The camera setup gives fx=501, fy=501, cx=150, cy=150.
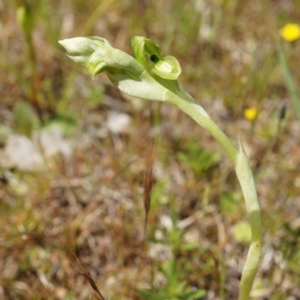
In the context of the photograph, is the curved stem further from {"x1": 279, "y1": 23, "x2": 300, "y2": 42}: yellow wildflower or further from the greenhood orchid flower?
{"x1": 279, "y1": 23, "x2": 300, "y2": 42}: yellow wildflower

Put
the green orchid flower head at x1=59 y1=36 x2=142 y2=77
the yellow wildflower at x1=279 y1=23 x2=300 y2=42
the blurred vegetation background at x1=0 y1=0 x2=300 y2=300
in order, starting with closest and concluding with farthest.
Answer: the green orchid flower head at x1=59 y1=36 x2=142 y2=77
the blurred vegetation background at x1=0 y1=0 x2=300 y2=300
the yellow wildflower at x1=279 y1=23 x2=300 y2=42

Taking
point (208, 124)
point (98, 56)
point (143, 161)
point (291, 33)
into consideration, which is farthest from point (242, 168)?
point (291, 33)

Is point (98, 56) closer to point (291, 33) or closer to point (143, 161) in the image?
point (143, 161)

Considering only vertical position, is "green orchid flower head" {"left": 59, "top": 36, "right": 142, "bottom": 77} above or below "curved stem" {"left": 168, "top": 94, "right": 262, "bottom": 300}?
above

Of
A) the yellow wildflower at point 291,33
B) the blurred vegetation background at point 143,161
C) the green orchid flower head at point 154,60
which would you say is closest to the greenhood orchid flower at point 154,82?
the green orchid flower head at point 154,60

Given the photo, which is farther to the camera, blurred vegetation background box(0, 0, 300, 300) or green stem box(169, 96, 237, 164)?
blurred vegetation background box(0, 0, 300, 300)

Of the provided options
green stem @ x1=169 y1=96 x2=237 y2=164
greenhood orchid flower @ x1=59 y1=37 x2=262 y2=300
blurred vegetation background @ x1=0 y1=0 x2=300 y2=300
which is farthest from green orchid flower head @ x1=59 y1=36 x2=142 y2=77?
blurred vegetation background @ x1=0 y1=0 x2=300 y2=300

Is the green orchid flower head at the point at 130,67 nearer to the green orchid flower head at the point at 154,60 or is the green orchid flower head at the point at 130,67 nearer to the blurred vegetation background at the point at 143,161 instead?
the green orchid flower head at the point at 154,60

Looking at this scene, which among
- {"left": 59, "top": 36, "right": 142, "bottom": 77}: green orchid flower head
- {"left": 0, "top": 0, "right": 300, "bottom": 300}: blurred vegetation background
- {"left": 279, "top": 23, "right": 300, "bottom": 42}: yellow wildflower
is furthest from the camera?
{"left": 279, "top": 23, "right": 300, "bottom": 42}: yellow wildflower

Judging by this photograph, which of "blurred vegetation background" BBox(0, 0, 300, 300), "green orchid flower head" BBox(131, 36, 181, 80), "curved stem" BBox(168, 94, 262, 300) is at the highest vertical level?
"green orchid flower head" BBox(131, 36, 181, 80)
